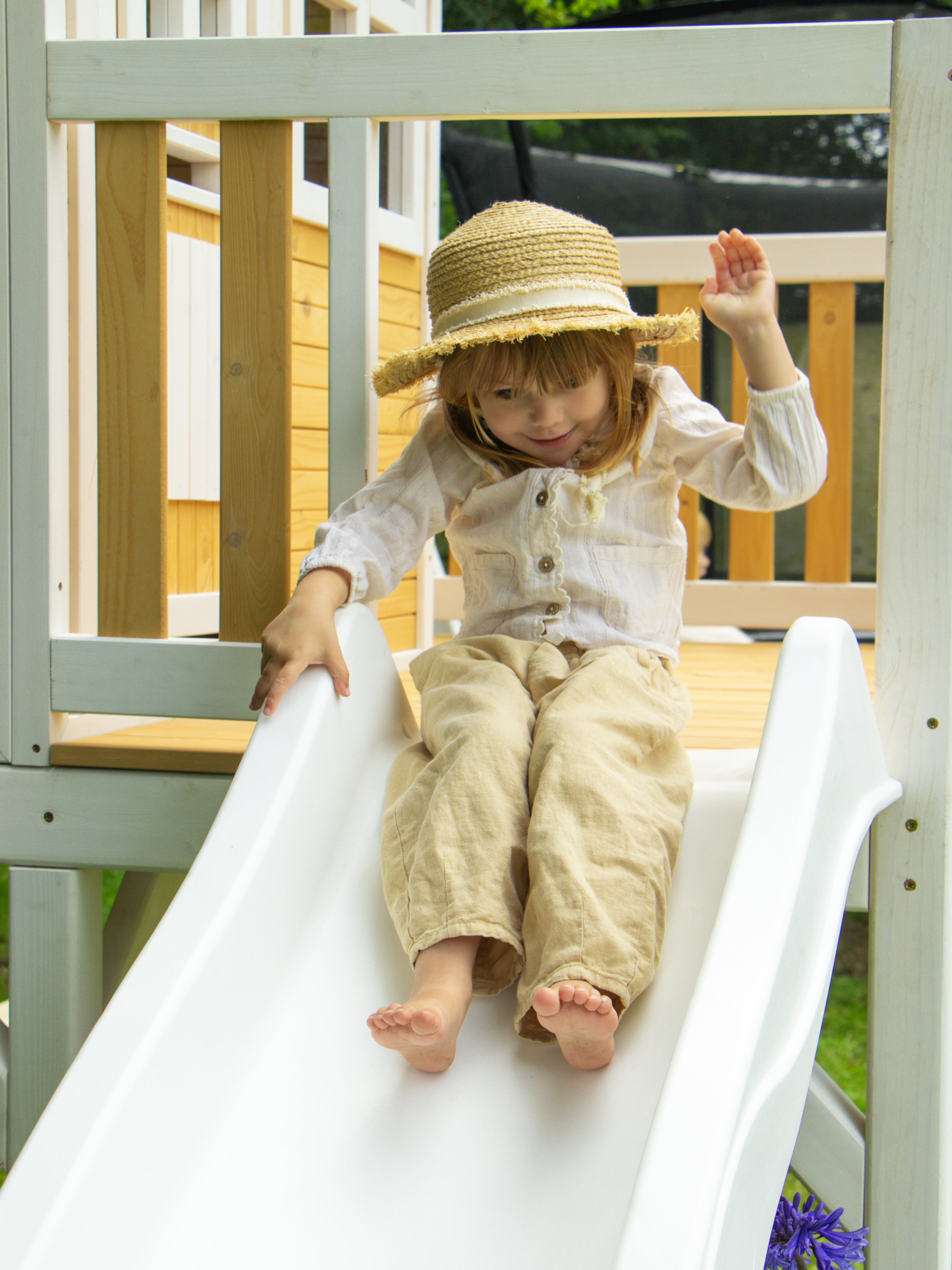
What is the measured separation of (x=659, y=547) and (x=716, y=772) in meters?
0.28

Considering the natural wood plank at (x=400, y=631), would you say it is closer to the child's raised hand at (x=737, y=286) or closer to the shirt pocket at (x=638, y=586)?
the shirt pocket at (x=638, y=586)

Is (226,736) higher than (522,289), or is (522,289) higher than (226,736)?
(522,289)

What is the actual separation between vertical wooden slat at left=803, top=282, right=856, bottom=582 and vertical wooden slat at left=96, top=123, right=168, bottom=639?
1.65 meters

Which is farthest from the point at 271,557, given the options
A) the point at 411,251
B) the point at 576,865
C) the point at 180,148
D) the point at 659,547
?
the point at 411,251

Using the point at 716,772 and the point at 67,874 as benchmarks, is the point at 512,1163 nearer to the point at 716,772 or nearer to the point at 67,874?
the point at 716,772

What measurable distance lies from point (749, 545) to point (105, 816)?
178 centimetres

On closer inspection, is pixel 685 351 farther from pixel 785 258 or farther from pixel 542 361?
pixel 542 361

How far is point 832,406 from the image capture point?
2652mm

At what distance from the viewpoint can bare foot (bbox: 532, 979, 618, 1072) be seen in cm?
91

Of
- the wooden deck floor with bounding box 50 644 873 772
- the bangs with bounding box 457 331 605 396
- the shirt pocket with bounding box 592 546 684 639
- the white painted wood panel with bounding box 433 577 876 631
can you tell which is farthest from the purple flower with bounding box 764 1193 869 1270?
the white painted wood panel with bounding box 433 577 876 631

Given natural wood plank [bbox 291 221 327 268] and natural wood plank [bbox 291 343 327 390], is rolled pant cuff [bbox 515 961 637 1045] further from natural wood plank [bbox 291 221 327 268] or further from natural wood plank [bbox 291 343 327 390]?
natural wood plank [bbox 291 221 327 268]

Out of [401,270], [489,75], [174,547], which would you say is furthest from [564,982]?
[401,270]

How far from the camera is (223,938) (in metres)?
1.02

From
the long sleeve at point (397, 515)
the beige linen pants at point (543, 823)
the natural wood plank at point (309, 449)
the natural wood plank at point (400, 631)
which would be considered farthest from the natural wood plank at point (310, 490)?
the beige linen pants at point (543, 823)
